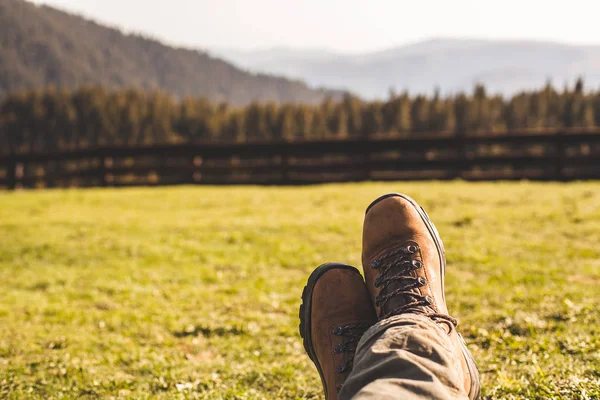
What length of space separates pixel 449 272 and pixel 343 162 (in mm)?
8505

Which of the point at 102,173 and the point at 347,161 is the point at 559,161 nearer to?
the point at 347,161

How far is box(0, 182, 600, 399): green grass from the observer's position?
244 centimetres

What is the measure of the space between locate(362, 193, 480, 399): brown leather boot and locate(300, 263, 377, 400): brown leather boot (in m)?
0.08

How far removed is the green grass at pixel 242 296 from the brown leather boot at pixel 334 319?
38cm

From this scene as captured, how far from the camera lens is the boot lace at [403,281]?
6.21ft

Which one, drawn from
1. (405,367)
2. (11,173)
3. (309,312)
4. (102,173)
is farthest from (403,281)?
(11,173)

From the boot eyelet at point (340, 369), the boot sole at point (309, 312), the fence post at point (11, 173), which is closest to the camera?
the boot eyelet at point (340, 369)

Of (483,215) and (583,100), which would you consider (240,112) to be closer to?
(583,100)

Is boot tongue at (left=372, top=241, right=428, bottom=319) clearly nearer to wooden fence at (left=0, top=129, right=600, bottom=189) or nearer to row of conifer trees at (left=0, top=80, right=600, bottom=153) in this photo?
wooden fence at (left=0, top=129, right=600, bottom=189)

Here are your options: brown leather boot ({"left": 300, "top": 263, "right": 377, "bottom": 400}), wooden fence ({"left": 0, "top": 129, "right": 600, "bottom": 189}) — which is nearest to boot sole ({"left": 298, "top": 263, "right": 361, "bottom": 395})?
brown leather boot ({"left": 300, "top": 263, "right": 377, "bottom": 400})

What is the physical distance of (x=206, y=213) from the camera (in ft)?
27.3

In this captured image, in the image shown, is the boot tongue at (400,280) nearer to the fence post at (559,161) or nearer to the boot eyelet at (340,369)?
the boot eyelet at (340,369)

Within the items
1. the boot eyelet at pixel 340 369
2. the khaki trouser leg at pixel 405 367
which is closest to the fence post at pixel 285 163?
the boot eyelet at pixel 340 369

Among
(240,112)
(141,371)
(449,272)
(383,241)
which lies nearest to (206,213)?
(449,272)
